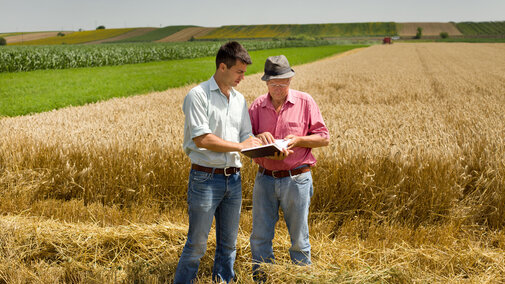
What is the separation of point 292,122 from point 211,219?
111 cm

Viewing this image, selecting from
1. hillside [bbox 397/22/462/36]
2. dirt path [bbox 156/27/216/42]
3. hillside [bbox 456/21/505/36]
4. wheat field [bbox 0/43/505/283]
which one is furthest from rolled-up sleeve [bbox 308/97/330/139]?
hillside [bbox 456/21/505/36]

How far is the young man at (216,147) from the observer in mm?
3162

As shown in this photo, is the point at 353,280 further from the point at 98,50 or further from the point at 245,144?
the point at 98,50

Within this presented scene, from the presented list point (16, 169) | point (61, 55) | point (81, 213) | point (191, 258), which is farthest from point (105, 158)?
point (61, 55)

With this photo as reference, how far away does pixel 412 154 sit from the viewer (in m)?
5.37

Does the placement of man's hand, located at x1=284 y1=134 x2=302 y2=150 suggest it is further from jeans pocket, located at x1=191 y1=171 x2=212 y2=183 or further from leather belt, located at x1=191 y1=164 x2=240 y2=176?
jeans pocket, located at x1=191 y1=171 x2=212 y2=183

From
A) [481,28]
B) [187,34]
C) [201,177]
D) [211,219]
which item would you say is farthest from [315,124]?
[481,28]

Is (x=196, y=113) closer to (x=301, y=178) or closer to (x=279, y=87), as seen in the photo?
(x=279, y=87)

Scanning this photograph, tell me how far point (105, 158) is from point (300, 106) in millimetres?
3480

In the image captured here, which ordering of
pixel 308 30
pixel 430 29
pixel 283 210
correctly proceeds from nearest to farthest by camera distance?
pixel 283 210 < pixel 430 29 < pixel 308 30

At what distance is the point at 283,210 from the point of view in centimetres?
366

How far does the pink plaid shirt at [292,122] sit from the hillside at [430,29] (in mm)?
149951

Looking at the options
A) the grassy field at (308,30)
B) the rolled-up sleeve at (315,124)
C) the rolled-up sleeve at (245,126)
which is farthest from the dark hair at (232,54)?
the grassy field at (308,30)

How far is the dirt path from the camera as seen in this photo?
134375 millimetres
